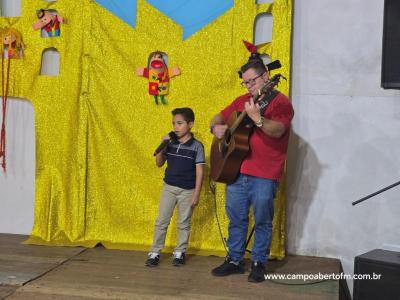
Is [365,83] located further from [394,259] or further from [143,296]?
[143,296]

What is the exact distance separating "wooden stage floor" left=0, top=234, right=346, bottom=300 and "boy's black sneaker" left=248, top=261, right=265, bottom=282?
0.04 metres

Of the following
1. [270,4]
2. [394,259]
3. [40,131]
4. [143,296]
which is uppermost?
[270,4]

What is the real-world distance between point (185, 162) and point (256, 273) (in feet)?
2.72

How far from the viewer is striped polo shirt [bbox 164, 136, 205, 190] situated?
3.55 m

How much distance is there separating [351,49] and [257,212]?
4.39 ft

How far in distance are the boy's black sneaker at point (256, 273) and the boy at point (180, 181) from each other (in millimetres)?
537

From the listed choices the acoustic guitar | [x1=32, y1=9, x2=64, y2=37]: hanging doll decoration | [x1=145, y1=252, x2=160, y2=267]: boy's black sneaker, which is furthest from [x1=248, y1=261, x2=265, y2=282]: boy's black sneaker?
[x1=32, y1=9, x2=64, y2=37]: hanging doll decoration

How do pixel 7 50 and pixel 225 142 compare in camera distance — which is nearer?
pixel 225 142

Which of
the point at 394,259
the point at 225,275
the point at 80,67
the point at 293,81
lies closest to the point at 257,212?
the point at 225,275

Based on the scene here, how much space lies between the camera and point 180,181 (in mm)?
3555

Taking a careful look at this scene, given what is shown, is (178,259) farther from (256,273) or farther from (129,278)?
(256,273)

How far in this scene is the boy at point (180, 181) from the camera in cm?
353

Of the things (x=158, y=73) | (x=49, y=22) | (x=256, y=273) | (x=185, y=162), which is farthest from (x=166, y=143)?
(x=49, y=22)

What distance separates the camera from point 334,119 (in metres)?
3.78
